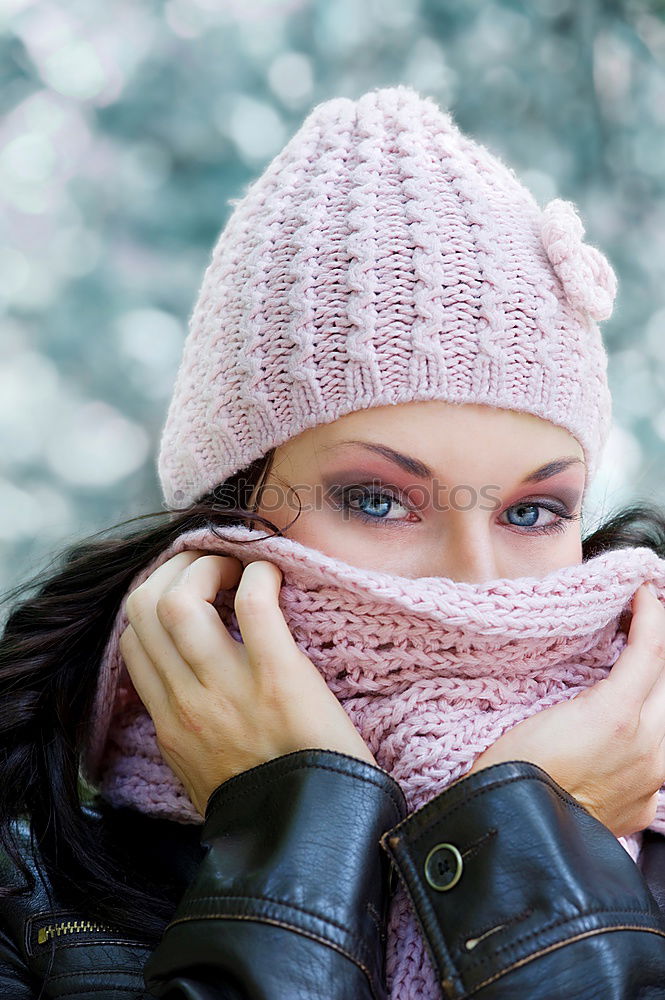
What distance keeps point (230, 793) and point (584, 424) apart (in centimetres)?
76

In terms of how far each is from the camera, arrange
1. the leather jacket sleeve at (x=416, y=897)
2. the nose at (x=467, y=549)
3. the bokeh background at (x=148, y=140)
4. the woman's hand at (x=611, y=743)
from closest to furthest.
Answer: the leather jacket sleeve at (x=416, y=897)
the woman's hand at (x=611, y=743)
the nose at (x=467, y=549)
the bokeh background at (x=148, y=140)

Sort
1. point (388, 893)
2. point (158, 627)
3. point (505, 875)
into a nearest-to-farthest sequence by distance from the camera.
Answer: point (505, 875), point (388, 893), point (158, 627)

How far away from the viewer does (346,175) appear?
4.36 feet

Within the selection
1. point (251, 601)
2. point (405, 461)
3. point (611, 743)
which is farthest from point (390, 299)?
point (611, 743)

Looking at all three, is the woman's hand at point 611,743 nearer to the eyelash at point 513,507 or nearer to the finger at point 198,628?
the eyelash at point 513,507

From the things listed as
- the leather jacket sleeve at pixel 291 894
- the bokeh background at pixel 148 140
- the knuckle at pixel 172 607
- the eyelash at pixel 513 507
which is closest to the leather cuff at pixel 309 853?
the leather jacket sleeve at pixel 291 894

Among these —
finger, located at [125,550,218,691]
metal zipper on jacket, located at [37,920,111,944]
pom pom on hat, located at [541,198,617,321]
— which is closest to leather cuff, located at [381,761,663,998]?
finger, located at [125,550,218,691]

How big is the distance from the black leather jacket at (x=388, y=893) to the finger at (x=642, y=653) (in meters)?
0.24

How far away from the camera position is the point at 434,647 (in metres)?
1.15

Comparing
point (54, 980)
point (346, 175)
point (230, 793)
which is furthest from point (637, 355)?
point (54, 980)

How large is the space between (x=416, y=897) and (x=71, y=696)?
767mm

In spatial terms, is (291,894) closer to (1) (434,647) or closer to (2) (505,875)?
(2) (505,875)

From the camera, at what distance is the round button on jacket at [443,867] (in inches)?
34.6

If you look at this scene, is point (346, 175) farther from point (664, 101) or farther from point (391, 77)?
point (664, 101)
